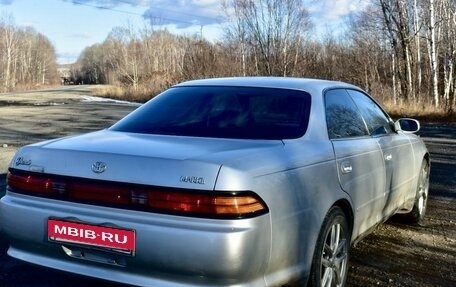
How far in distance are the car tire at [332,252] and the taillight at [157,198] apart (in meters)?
0.66

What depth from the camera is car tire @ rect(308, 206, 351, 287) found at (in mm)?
2949

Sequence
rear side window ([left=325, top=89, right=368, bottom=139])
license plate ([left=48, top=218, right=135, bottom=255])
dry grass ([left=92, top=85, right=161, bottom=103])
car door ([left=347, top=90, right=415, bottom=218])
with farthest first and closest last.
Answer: dry grass ([left=92, top=85, right=161, bottom=103])
car door ([left=347, top=90, right=415, bottom=218])
rear side window ([left=325, top=89, right=368, bottom=139])
license plate ([left=48, top=218, right=135, bottom=255])

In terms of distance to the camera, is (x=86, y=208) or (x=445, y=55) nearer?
(x=86, y=208)

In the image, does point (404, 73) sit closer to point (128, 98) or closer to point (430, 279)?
point (128, 98)

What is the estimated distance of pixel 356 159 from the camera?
3537 mm

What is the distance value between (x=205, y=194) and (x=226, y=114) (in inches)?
45.3

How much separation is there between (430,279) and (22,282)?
290 centimetres

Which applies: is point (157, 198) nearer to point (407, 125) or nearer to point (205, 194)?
point (205, 194)

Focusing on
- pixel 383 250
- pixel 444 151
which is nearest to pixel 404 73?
pixel 444 151

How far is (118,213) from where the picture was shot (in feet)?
8.28

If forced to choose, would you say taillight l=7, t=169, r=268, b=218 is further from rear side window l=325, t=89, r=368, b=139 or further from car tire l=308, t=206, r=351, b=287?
rear side window l=325, t=89, r=368, b=139

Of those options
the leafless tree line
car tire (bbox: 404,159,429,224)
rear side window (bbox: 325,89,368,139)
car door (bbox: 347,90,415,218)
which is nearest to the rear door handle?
rear side window (bbox: 325,89,368,139)

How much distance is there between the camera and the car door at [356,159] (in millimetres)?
3379

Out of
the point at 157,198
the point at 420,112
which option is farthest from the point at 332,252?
the point at 420,112
